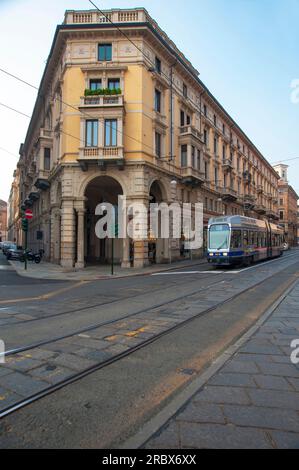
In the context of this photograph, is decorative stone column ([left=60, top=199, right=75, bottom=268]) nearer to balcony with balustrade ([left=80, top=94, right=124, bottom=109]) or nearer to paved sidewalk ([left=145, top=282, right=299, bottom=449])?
balcony with balustrade ([left=80, top=94, right=124, bottom=109])

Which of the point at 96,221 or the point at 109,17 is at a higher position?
the point at 109,17

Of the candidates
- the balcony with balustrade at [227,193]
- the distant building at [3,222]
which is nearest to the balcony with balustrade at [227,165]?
the balcony with balustrade at [227,193]

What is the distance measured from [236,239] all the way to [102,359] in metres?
16.6

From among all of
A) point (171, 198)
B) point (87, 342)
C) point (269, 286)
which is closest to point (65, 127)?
point (171, 198)

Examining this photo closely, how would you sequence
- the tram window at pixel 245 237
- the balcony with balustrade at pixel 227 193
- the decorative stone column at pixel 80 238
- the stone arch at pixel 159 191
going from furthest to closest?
the balcony with balustrade at pixel 227 193, the stone arch at pixel 159 191, the decorative stone column at pixel 80 238, the tram window at pixel 245 237

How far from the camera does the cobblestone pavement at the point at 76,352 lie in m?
3.72

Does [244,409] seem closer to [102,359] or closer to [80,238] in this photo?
[102,359]

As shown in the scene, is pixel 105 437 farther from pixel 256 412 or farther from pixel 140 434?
pixel 256 412

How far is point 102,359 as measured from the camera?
4535mm

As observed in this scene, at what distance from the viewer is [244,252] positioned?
2089cm

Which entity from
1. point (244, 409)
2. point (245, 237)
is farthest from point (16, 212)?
point (244, 409)

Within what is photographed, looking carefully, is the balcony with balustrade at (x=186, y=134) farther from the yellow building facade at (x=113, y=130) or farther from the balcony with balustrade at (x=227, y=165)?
the balcony with balustrade at (x=227, y=165)

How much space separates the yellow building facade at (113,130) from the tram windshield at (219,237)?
505cm
